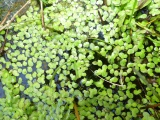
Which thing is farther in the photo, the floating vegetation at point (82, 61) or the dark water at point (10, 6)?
the dark water at point (10, 6)

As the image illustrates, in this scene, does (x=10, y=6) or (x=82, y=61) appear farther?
(x=10, y=6)

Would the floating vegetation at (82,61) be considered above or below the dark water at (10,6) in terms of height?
below

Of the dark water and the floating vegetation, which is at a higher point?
the dark water

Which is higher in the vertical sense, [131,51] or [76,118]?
[131,51]

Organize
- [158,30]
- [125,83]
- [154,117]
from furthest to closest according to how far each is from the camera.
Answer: [158,30] < [125,83] < [154,117]

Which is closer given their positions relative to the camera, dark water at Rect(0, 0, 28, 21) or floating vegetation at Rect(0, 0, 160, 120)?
floating vegetation at Rect(0, 0, 160, 120)

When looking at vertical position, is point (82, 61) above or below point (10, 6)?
below

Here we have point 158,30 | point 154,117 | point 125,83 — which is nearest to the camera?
point 154,117

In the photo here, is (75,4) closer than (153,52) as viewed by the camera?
No

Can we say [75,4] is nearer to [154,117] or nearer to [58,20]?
[58,20]

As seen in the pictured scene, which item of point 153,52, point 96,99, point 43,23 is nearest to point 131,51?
point 153,52

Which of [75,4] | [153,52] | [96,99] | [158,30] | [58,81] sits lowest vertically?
[96,99]
